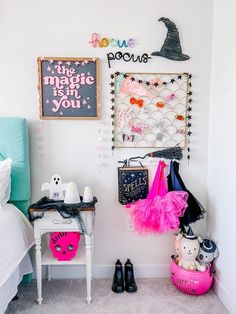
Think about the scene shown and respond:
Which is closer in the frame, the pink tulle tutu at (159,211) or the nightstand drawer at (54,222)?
the nightstand drawer at (54,222)

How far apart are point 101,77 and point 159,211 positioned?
3.79 ft

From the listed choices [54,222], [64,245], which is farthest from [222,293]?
[54,222]

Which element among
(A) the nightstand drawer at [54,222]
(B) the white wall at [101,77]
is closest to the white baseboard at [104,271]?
(B) the white wall at [101,77]

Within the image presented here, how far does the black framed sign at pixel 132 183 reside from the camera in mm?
2090

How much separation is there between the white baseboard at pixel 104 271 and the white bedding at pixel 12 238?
419 millimetres

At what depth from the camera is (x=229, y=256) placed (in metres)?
1.81

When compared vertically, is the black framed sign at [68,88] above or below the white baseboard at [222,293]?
above

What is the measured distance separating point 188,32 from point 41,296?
2328mm

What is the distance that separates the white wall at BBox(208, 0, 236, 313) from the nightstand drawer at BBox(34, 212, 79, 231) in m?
1.08

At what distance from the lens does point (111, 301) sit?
1.89 m

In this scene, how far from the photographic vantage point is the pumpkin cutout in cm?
190

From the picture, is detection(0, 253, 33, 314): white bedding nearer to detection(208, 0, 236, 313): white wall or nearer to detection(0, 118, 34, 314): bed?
detection(0, 118, 34, 314): bed

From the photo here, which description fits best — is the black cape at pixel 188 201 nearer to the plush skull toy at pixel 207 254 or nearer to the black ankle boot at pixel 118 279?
the plush skull toy at pixel 207 254

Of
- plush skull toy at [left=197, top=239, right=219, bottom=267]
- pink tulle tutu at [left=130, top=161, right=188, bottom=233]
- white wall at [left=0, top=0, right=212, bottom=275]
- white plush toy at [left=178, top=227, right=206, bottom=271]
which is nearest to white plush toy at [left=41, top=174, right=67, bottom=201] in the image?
white wall at [left=0, top=0, right=212, bottom=275]
